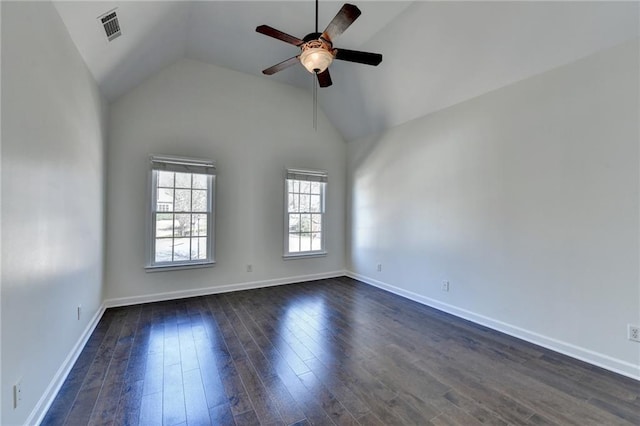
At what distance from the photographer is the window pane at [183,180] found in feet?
13.3

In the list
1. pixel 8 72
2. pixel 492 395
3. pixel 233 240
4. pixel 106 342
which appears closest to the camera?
pixel 8 72

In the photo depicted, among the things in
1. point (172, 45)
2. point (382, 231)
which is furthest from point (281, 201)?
point (172, 45)

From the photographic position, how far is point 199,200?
4195 mm

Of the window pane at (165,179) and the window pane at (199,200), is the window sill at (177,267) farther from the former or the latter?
the window pane at (165,179)

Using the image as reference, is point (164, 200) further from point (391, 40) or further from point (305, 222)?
point (391, 40)

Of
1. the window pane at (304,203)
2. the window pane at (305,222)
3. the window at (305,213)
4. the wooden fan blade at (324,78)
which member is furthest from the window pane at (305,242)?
the wooden fan blade at (324,78)

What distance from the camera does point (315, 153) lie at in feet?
17.1

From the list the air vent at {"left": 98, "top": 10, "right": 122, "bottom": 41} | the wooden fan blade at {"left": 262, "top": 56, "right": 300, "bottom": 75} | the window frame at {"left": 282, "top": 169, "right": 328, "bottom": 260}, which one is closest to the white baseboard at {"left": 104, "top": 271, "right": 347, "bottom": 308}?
the window frame at {"left": 282, "top": 169, "right": 328, "bottom": 260}

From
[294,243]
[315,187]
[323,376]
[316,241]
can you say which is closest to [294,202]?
[315,187]

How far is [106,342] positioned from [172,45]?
349 centimetres

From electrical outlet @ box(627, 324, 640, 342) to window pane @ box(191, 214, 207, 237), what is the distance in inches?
187

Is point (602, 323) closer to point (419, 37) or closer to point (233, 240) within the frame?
point (419, 37)

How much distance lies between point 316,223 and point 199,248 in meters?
2.10

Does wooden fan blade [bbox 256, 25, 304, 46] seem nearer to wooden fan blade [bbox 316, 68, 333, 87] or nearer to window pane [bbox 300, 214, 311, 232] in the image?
wooden fan blade [bbox 316, 68, 333, 87]
